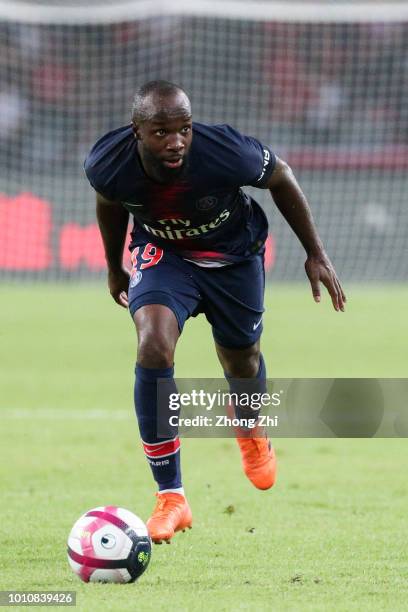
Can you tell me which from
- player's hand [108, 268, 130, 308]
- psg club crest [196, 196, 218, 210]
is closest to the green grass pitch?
player's hand [108, 268, 130, 308]

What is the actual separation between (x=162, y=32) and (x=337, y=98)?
318cm

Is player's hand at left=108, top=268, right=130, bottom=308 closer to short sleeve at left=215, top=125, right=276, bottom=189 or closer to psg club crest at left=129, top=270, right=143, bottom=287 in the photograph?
psg club crest at left=129, top=270, right=143, bottom=287

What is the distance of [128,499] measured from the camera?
6.16 metres

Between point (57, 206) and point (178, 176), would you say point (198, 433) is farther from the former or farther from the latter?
point (57, 206)

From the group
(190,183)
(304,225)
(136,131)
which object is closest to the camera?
(136,131)

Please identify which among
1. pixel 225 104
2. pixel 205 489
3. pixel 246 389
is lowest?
pixel 225 104

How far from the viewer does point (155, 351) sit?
4.94 meters

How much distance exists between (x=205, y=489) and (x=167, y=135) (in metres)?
2.30

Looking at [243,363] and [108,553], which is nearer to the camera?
[108,553]

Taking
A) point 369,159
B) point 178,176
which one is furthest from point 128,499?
point 369,159

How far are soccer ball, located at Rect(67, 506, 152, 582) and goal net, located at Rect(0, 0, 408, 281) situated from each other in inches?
533

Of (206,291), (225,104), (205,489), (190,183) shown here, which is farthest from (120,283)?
(225,104)

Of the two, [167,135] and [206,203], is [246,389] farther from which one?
[167,135]

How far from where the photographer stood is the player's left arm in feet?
17.9
